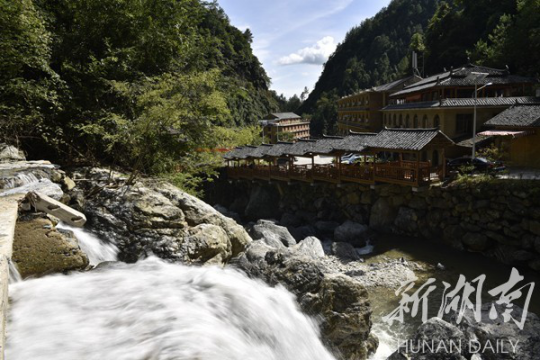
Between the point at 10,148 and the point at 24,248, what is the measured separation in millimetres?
6237

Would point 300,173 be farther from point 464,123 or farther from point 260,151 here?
point 464,123

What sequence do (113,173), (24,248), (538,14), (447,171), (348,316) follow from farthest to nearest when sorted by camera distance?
(538,14), (447,171), (113,173), (348,316), (24,248)

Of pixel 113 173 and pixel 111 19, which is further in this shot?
pixel 111 19

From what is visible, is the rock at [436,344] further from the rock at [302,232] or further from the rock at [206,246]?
the rock at [302,232]

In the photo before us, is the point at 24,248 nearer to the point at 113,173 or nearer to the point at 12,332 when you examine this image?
the point at 12,332

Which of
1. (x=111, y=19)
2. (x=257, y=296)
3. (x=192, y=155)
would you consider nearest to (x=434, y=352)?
(x=257, y=296)

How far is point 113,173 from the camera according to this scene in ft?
37.0

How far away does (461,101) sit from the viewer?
94.8 feet

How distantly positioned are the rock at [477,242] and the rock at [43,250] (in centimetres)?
1906

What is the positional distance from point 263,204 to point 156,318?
2545 cm

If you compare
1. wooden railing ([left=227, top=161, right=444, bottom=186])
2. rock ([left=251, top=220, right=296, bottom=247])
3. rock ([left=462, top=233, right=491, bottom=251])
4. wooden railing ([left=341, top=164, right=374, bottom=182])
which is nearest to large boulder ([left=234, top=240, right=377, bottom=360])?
rock ([left=251, top=220, right=296, bottom=247])

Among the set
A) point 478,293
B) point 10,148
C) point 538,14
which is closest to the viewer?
point 10,148

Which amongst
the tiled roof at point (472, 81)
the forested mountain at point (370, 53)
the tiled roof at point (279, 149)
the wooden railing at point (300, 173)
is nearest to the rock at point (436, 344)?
the wooden railing at point (300, 173)

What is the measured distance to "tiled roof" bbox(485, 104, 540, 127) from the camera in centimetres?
2153
